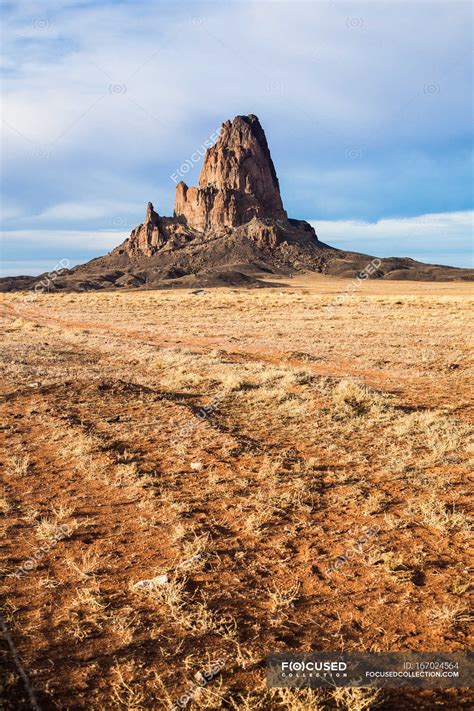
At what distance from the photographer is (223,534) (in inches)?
221

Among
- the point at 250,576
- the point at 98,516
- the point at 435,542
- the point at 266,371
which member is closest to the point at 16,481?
the point at 98,516

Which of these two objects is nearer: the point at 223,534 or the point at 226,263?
the point at 223,534

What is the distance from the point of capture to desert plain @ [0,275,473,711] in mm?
3664

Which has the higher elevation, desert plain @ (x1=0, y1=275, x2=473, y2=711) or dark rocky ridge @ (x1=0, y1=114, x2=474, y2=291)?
dark rocky ridge @ (x1=0, y1=114, x2=474, y2=291)

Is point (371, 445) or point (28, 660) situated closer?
point (28, 660)

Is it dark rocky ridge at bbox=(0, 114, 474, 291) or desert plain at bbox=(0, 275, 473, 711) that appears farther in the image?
dark rocky ridge at bbox=(0, 114, 474, 291)

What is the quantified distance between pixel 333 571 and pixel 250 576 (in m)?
0.86

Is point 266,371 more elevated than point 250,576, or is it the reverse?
point 266,371

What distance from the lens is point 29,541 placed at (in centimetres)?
539

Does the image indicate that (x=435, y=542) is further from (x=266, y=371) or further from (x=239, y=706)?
(x=266, y=371)

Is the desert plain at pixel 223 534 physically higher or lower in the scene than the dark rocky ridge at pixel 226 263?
lower

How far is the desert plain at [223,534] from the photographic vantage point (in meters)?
3.66

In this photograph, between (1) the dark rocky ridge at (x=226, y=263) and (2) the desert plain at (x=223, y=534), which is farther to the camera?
(1) the dark rocky ridge at (x=226, y=263)

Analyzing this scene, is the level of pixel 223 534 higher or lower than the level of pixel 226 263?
lower
